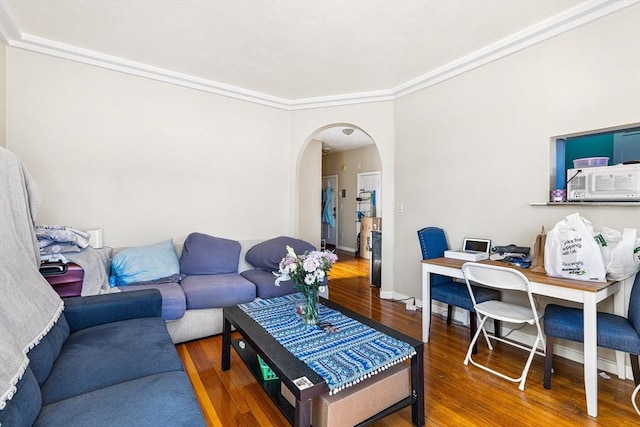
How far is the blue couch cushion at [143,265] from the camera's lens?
2670mm

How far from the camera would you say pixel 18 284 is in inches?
57.7

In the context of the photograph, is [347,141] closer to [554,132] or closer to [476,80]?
[476,80]

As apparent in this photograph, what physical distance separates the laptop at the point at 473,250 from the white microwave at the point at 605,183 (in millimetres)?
768

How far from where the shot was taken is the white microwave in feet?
6.62

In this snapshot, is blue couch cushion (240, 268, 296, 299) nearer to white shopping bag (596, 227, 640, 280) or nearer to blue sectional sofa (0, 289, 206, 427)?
blue sectional sofa (0, 289, 206, 427)

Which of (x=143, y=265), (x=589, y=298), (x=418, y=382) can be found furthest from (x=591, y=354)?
(x=143, y=265)

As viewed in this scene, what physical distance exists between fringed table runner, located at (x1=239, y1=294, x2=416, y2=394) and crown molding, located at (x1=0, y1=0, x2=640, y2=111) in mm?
2712

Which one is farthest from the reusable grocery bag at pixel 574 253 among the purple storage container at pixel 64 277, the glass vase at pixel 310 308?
the purple storage container at pixel 64 277

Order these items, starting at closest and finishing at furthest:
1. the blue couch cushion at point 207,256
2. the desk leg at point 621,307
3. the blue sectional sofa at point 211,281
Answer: the desk leg at point 621,307
the blue sectional sofa at point 211,281
the blue couch cushion at point 207,256

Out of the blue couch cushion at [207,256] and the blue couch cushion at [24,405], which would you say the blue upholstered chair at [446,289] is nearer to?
the blue couch cushion at [207,256]

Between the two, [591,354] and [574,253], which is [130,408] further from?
[574,253]

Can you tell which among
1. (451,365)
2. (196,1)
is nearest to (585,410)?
(451,365)

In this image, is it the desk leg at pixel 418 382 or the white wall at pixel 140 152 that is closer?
the desk leg at pixel 418 382

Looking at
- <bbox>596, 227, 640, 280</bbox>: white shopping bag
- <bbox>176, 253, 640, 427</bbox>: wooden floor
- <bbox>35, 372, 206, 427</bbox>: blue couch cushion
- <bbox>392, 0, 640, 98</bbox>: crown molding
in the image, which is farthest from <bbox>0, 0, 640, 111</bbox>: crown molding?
<bbox>35, 372, 206, 427</bbox>: blue couch cushion
